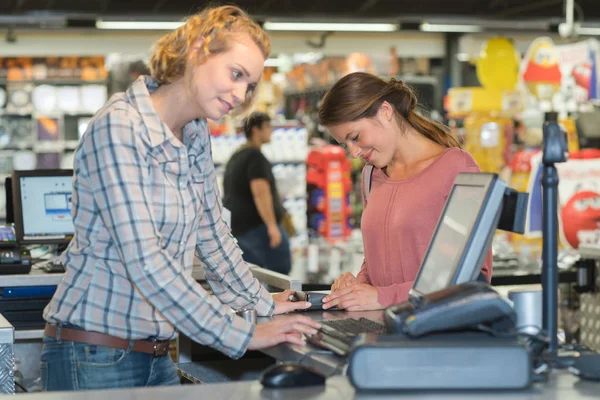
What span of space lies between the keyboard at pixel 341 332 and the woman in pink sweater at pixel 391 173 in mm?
295

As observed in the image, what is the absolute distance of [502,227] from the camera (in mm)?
2010

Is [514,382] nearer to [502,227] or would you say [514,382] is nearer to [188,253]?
[502,227]

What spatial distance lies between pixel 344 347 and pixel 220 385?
0.96 ft

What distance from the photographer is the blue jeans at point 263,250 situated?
23.4 ft

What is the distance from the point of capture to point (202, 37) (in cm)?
205

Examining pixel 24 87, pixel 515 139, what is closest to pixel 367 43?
pixel 515 139

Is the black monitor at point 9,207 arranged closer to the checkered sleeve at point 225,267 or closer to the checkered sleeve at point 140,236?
the checkered sleeve at point 225,267

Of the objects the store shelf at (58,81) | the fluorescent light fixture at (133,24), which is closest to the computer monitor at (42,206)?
the store shelf at (58,81)

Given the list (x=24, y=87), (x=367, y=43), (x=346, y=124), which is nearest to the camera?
(x=346, y=124)

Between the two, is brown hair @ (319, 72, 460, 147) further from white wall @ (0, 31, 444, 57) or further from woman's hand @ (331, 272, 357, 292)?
white wall @ (0, 31, 444, 57)

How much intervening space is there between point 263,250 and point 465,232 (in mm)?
5306

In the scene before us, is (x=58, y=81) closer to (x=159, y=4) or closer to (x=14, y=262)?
(x=159, y=4)

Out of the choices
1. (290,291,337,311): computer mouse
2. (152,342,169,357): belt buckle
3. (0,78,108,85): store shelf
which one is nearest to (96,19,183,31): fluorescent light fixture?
(0,78,108,85): store shelf

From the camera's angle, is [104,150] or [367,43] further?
[367,43]
